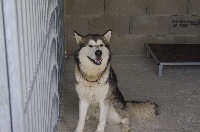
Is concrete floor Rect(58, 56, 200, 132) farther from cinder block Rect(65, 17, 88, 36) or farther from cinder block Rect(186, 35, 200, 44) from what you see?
cinder block Rect(186, 35, 200, 44)

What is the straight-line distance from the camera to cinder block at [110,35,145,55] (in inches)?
234

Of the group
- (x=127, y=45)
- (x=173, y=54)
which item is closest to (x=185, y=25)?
(x=173, y=54)

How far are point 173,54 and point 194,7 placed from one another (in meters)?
0.99

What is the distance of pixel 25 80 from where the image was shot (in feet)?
5.36

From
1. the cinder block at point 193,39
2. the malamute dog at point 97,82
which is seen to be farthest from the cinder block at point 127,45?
the malamute dog at point 97,82

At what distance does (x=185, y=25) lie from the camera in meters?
5.97

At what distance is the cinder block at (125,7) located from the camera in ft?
18.9

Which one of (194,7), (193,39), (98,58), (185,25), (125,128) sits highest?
(194,7)

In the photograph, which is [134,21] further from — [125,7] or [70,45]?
[70,45]

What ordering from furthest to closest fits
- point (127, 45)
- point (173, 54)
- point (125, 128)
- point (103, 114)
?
point (127, 45) < point (173, 54) < point (125, 128) < point (103, 114)

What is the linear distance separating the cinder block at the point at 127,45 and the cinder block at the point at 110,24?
0.40ft

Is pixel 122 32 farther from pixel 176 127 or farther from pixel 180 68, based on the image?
pixel 176 127

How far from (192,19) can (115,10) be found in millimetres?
1299

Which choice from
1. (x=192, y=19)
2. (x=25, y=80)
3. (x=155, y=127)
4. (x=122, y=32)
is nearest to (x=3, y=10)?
(x=25, y=80)
